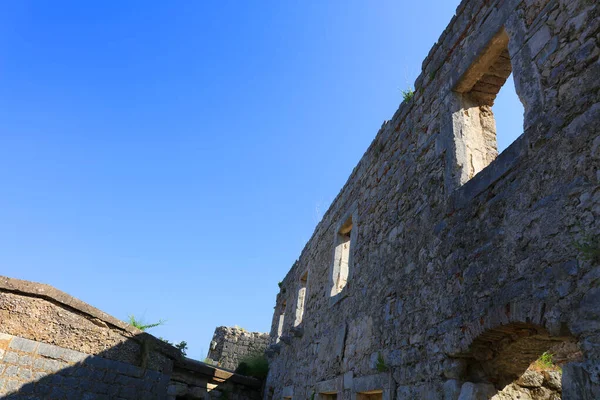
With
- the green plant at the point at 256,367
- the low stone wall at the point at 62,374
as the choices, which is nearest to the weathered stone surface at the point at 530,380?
the low stone wall at the point at 62,374

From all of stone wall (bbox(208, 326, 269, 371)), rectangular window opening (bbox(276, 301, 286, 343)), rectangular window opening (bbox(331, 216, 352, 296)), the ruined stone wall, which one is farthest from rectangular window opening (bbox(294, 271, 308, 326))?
stone wall (bbox(208, 326, 269, 371))

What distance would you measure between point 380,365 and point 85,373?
183 inches

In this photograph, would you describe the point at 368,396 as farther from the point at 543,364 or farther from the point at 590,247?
the point at 590,247

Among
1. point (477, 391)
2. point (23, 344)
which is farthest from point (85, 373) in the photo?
point (477, 391)

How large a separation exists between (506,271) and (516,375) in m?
0.74

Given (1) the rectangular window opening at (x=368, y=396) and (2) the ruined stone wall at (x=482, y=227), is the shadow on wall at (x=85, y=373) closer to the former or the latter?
(2) the ruined stone wall at (x=482, y=227)

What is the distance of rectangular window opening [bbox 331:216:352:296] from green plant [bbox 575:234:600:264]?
4.11 meters

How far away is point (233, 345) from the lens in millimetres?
13945

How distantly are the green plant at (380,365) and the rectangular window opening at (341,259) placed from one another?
86.1 inches

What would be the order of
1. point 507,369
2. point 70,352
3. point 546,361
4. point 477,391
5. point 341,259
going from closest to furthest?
1. point 477,391
2. point 507,369
3. point 546,361
4. point 70,352
5. point 341,259

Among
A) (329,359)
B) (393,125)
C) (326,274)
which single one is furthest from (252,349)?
(393,125)

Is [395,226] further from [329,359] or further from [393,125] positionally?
[329,359]

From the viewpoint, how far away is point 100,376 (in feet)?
20.4

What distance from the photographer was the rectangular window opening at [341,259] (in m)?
6.25
